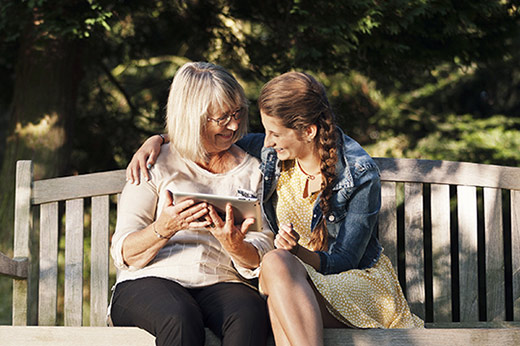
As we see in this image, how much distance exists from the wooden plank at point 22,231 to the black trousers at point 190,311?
702mm

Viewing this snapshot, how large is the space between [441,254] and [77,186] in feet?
6.19

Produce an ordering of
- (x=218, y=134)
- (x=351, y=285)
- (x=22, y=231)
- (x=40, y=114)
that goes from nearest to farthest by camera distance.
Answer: (x=351, y=285)
(x=218, y=134)
(x=22, y=231)
(x=40, y=114)

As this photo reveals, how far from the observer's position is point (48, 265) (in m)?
3.41

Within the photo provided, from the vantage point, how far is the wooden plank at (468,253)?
138 inches

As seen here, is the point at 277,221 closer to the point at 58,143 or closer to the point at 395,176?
the point at 395,176

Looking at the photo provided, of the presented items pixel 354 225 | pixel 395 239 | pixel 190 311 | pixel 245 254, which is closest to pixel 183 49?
pixel 395 239

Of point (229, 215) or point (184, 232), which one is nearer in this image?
point (229, 215)

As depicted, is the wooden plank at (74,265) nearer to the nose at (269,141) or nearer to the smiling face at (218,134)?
the smiling face at (218,134)

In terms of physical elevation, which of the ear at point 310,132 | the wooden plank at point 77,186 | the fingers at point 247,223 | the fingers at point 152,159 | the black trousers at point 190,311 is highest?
the ear at point 310,132

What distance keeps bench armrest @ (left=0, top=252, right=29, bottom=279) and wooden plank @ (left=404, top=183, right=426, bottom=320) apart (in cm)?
190

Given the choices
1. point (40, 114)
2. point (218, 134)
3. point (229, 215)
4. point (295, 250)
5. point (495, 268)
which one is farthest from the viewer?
point (40, 114)

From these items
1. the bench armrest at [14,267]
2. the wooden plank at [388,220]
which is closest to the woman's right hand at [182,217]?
the bench armrest at [14,267]

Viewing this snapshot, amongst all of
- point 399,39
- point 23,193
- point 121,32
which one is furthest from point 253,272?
point 121,32

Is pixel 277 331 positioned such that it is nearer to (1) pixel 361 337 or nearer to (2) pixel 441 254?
(1) pixel 361 337
